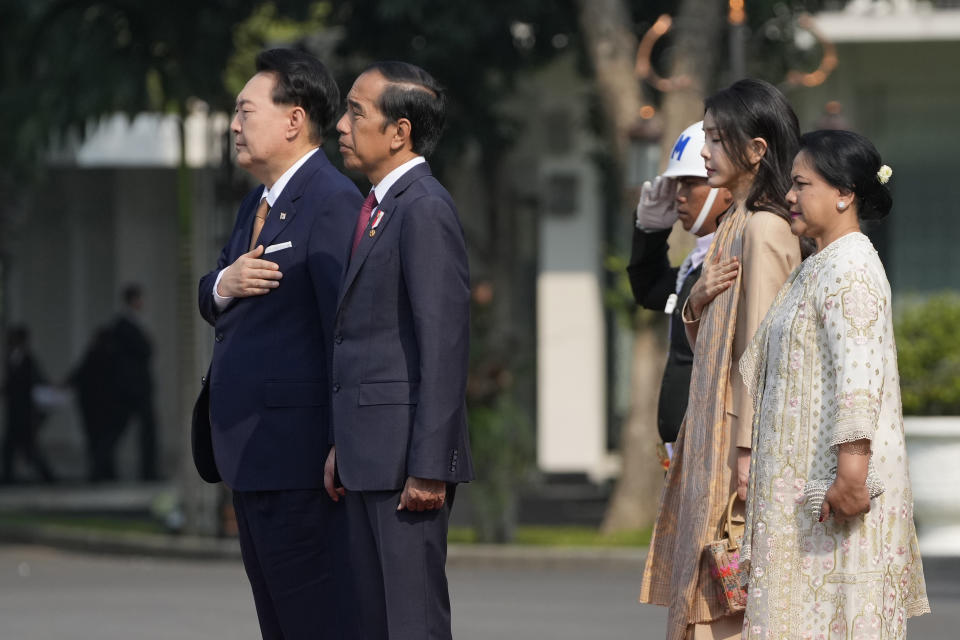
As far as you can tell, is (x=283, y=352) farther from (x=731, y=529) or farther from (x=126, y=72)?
(x=126, y=72)

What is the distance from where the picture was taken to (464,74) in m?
16.0

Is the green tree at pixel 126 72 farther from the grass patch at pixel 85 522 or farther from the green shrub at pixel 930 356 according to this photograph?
the green shrub at pixel 930 356

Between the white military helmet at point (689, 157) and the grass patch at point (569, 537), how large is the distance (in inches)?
309

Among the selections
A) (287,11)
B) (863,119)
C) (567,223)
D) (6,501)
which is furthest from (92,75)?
(863,119)

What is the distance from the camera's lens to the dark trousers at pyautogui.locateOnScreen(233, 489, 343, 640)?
535cm

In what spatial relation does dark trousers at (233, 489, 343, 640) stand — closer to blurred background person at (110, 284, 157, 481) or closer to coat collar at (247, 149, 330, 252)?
coat collar at (247, 149, 330, 252)

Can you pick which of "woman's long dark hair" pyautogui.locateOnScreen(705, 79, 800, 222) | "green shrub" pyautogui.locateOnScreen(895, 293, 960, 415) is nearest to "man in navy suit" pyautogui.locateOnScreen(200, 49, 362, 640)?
"woman's long dark hair" pyautogui.locateOnScreen(705, 79, 800, 222)

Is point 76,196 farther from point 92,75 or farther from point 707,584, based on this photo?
point 707,584

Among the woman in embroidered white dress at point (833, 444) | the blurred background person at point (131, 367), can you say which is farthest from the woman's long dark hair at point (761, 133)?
the blurred background person at point (131, 367)

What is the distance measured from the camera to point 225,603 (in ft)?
35.7

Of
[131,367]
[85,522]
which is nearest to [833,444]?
[85,522]

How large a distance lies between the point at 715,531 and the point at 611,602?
19.8 ft

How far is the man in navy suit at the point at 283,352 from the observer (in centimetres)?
537

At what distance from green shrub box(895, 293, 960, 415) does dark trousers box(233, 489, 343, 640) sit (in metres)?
8.39
